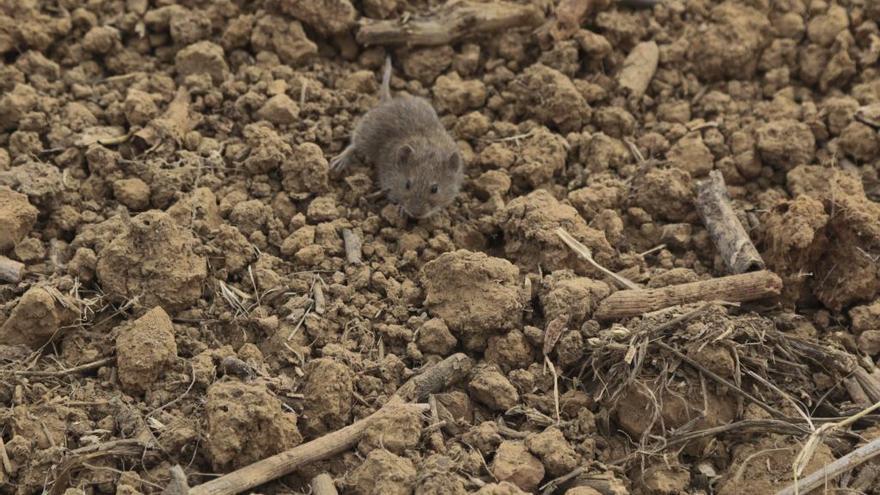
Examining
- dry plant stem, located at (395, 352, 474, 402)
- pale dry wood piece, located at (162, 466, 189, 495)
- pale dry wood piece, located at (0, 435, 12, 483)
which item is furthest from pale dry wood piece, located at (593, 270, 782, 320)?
pale dry wood piece, located at (0, 435, 12, 483)

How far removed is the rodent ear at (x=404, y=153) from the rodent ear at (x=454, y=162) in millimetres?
311

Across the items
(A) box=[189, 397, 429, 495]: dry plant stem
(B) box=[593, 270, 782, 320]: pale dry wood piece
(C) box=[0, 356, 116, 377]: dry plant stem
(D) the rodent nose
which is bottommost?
(A) box=[189, 397, 429, 495]: dry plant stem

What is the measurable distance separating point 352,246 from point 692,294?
1.98 meters

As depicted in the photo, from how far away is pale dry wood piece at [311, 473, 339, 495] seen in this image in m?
4.04

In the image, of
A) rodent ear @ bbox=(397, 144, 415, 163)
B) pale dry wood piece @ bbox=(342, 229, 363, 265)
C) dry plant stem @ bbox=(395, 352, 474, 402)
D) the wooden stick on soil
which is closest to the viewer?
the wooden stick on soil

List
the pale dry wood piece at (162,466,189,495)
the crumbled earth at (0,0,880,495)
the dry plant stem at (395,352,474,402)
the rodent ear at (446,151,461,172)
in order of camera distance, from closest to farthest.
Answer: the pale dry wood piece at (162,466,189,495) → the crumbled earth at (0,0,880,495) → the dry plant stem at (395,352,474,402) → the rodent ear at (446,151,461,172)

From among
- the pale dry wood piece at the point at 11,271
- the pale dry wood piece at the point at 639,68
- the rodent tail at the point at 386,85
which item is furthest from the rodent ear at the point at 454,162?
the pale dry wood piece at the point at 11,271

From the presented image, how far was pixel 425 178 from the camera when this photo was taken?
583 cm

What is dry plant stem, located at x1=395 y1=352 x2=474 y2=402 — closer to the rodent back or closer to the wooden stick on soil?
the wooden stick on soil

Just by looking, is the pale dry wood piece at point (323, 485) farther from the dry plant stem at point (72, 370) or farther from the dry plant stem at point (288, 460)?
the dry plant stem at point (72, 370)

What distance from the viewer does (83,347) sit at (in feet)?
14.9

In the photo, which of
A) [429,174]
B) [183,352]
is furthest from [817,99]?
[183,352]

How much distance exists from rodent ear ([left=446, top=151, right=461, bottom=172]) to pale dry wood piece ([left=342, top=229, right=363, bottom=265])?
0.89 metres

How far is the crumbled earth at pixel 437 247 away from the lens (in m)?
4.24
